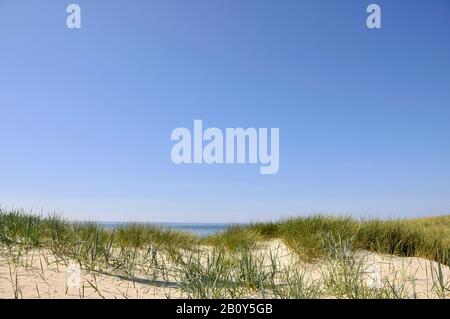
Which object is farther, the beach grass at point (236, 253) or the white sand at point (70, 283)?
the beach grass at point (236, 253)

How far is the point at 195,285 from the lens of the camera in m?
2.96

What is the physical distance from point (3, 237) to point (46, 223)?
698mm

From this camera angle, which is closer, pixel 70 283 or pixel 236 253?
pixel 70 283

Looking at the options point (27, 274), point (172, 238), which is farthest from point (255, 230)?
point (27, 274)

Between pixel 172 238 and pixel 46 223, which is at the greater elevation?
pixel 46 223

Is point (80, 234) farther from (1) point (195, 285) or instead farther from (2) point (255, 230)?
(2) point (255, 230)

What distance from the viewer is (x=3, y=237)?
4188mm

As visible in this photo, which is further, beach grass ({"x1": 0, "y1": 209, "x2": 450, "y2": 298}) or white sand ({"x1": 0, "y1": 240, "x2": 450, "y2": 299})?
beach grass ({"x1": 0, "y1": 209, "x2": 450, "y2": 298})

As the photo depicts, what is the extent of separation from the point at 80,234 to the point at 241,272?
2105 mm
